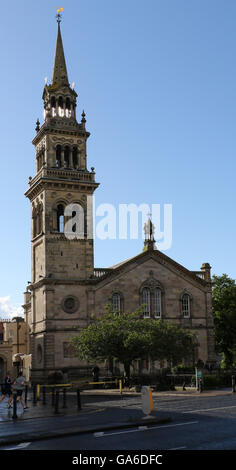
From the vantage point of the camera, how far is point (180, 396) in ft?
114

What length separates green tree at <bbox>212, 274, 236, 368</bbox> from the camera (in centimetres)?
6450

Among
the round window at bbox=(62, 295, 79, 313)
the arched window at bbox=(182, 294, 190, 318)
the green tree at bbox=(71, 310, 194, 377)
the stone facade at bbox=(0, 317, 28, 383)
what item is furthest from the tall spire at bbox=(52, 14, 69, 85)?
the stone facade at bbox=(0, 317, 28, 383)

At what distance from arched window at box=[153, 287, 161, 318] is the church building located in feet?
0.33

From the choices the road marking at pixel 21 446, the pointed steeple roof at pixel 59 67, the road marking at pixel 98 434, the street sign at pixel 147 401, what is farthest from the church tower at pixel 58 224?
the road marking at pixel 21 446

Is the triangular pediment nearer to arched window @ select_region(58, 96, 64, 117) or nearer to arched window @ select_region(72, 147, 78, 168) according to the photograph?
arched window @ select_region(72, 147, 78, 168)

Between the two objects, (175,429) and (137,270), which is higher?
(137,270)

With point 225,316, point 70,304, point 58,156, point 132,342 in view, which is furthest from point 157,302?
point 58,156

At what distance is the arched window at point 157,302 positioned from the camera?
190 ft

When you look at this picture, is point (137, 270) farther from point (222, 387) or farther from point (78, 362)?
point (222, 387)

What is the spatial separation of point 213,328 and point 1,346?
30.8m

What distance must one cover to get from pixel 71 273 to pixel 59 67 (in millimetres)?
22139

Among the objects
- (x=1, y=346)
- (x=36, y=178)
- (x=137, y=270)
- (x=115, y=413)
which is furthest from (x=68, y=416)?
(x=1, y=346)

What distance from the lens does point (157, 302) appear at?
2299 inches

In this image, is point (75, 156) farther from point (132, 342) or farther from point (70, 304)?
point (132, 342)
